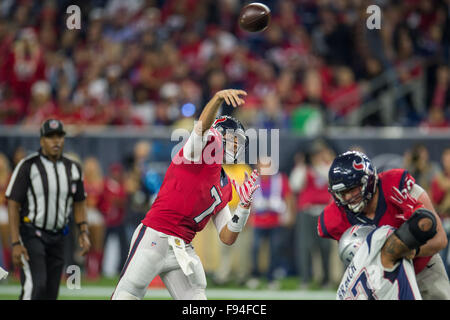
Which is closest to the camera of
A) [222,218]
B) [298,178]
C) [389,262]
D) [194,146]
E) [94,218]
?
[389,262]

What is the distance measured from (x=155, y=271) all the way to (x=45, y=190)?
1.98 m

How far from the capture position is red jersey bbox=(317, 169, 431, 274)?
4898mm

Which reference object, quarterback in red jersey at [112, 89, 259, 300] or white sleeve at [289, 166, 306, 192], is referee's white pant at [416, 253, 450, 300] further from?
white sleeve at [289, 166, 306, 192]

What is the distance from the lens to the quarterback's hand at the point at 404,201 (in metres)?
4.78

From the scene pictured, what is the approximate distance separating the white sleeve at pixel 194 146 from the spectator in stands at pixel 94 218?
584 cm

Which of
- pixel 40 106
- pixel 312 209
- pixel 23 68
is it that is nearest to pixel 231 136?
pixel 312 209

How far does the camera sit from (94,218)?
10773mm

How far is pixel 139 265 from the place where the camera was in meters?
5.09

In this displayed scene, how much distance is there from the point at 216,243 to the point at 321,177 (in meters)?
1.79

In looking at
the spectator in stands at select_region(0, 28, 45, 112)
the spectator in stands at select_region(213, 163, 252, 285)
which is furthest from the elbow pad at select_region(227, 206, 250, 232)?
the spectator in stands at select_region(0, 28, 45, 112)

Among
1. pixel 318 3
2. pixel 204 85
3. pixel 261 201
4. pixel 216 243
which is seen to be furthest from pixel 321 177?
pixel 318 3

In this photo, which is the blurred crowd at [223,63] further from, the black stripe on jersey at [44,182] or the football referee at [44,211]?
the black stripe on jersey at [44,182]

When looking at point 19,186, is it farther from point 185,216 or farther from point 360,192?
point 360,192
